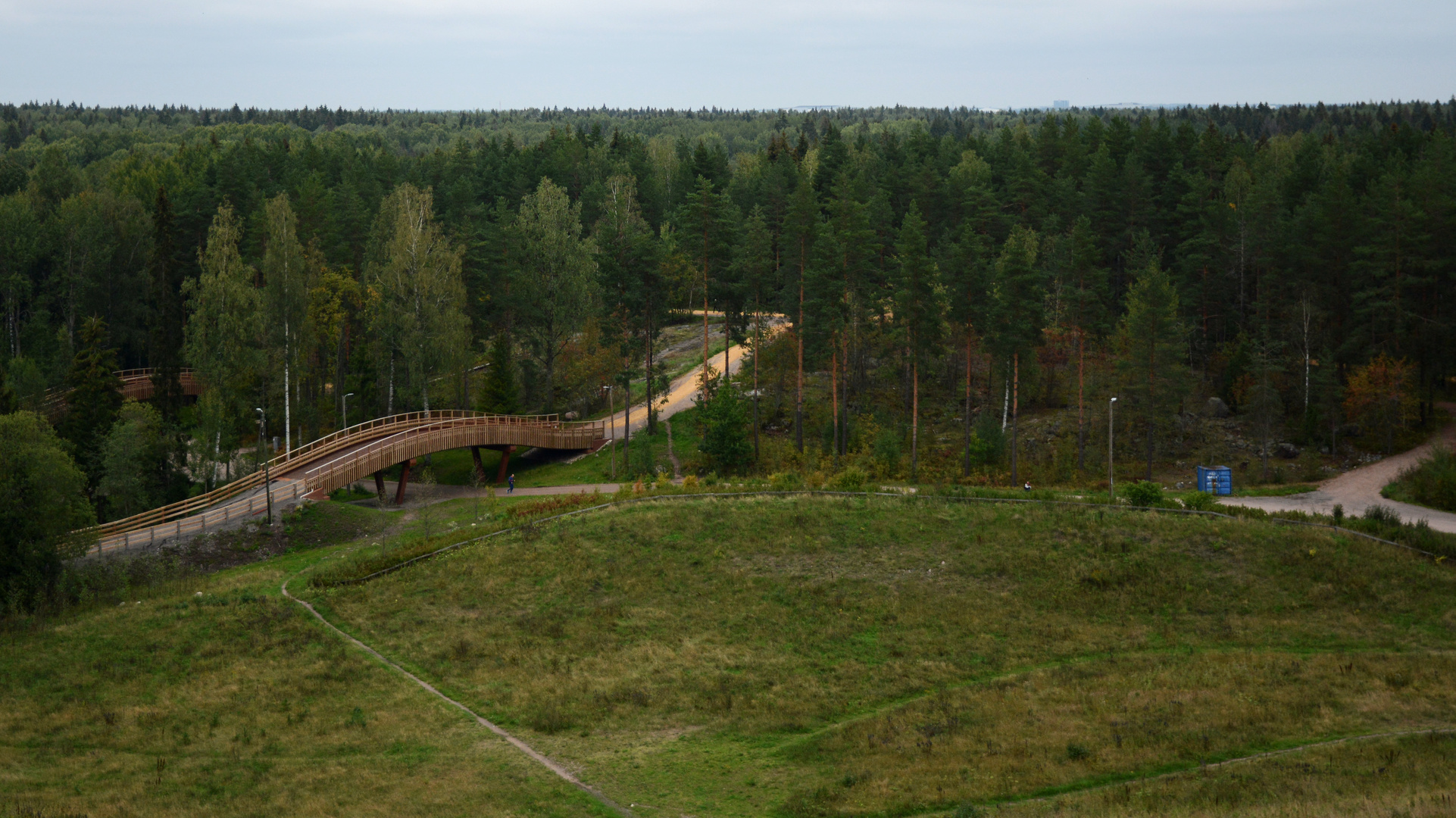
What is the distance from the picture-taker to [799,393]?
191 ft

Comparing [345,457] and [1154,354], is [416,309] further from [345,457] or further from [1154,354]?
[1154,354]

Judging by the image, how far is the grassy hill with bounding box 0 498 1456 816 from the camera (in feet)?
80.4

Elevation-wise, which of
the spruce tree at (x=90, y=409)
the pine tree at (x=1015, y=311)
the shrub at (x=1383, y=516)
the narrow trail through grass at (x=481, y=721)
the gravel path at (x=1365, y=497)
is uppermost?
the pine tree at (x=1015, y=311)

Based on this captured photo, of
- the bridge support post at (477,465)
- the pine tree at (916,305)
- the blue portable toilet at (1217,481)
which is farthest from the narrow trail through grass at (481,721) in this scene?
the blue portable toilet at (1217,481)

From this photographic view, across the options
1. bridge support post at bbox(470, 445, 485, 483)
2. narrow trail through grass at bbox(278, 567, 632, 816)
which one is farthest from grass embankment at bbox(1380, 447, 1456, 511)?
bridge support post at bbox(470, 445, 485, 483)

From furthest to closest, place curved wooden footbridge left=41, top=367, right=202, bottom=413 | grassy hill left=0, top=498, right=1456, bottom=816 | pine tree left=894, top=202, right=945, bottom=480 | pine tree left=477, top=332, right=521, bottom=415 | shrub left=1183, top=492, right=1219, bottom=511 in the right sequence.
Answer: curved wooden footbridge left=41, top=367, right=202, bottom=413 < pine tree left=477, top=332, right=521, bottom=415 < pine tree left=894, top=202, right=945, bottom=480 < shrub left=1183, top=492, right=1219, bottom=511 < grassy hill left=0, top=498, right=1456, bottom=816

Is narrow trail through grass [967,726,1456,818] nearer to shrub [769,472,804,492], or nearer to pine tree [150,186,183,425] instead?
shrub [769,472,804,492]

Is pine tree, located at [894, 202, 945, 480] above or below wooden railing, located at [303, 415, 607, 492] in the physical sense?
above

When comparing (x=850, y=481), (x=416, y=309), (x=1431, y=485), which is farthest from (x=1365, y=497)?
(x=416, y=309)

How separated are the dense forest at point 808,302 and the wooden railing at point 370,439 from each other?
3686 mm

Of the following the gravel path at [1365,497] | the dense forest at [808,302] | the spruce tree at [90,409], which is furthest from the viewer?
the spruce tree at [90,409]

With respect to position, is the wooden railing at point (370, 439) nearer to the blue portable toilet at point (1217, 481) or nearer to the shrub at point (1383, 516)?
the blue portable toilet at point (1217, 481)

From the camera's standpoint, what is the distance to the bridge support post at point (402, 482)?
54.0 metres

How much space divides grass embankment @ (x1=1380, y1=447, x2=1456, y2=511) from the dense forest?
8.86m
